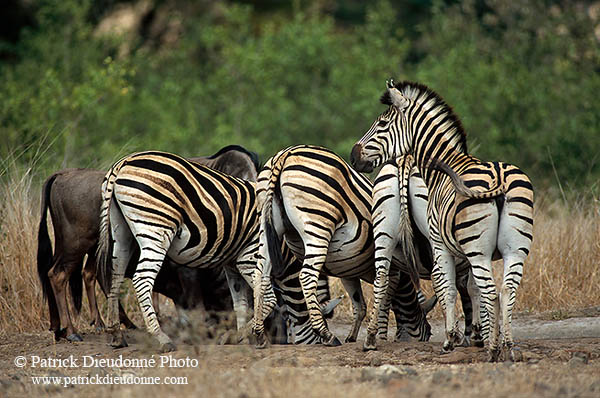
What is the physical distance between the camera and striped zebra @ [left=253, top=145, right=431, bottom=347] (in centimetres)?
698

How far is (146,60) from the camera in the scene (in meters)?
24.7

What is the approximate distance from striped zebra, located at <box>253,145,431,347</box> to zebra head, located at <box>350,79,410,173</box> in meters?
0.17

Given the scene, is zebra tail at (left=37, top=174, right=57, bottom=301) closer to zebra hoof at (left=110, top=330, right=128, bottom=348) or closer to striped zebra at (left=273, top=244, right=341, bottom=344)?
zebra hoof at (left=110, top=330, right=128, bottom=348)

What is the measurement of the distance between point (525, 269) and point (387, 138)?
3.44 meters

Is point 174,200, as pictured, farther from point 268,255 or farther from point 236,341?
point 236,341

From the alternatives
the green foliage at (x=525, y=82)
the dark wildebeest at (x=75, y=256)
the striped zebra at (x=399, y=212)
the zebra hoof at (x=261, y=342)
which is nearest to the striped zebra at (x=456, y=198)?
the striped zebra at (x=399, y=212)

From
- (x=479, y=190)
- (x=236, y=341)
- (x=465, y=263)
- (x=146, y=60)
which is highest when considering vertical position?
(x=146, y=60)

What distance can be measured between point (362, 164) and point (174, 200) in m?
1.81

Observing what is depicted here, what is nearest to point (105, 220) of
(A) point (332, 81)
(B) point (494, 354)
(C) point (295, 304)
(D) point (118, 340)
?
(D) point (118, 340)

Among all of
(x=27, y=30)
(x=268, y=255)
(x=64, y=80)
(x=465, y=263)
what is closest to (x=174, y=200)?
(x=268, y=255)

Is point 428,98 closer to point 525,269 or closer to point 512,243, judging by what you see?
point 512,243

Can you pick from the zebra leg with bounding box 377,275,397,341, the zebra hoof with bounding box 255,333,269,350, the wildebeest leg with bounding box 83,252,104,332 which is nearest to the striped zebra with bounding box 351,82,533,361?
the zebra leg with bounding box 377,275,397,341

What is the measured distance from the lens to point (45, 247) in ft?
27.7

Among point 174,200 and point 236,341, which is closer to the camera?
point 174,200
